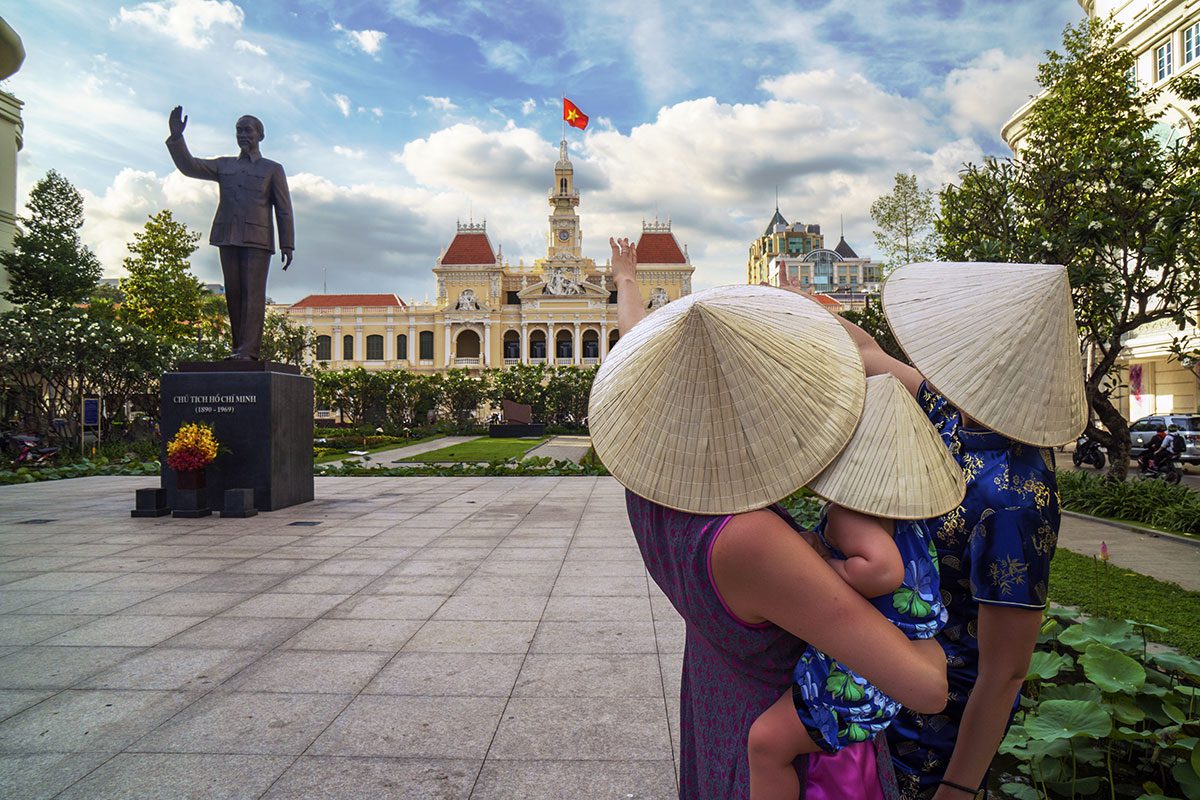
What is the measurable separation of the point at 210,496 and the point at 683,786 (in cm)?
867

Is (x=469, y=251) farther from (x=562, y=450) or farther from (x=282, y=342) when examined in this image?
(x=562, y=450)

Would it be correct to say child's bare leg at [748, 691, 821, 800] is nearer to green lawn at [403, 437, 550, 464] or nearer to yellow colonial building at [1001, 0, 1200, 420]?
green lawn at [403, 437, 550, 464]

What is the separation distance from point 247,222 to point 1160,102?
1001 inches

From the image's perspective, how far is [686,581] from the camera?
42.6 inches

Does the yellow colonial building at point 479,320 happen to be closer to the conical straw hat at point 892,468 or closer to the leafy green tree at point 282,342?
the leafy green tree at point 282,342

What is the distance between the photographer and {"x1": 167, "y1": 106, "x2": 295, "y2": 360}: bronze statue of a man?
351 inches

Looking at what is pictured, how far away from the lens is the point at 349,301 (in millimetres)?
64375

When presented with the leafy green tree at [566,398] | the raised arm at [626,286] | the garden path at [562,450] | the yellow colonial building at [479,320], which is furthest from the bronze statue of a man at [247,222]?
the yellow colonial building at [479,320]

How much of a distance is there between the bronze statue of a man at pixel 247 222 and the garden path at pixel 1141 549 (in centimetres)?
890

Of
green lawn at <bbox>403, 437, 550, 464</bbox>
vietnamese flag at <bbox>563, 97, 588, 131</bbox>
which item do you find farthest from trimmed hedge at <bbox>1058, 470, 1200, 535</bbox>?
vietnamese flag at <bbox>563, 97, 588, 131</bbox>

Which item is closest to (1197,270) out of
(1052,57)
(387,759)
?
(1052,57)

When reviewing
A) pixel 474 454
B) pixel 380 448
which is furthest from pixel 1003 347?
pixel 380 448

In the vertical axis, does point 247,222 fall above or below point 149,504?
above

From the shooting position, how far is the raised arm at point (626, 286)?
62.0 inches
